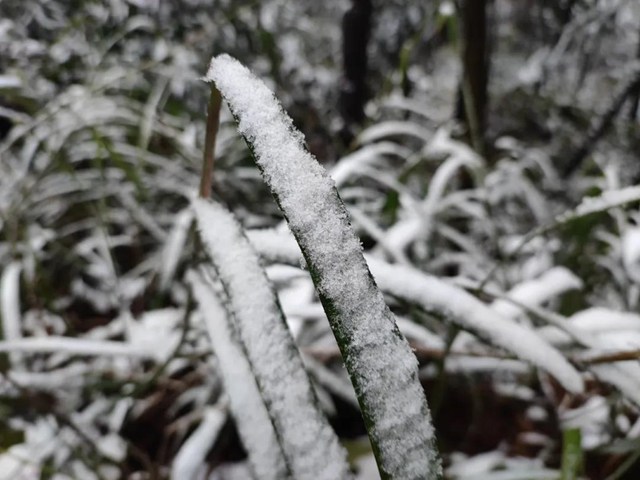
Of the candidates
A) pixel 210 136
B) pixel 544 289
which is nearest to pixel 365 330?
pixel 210 136

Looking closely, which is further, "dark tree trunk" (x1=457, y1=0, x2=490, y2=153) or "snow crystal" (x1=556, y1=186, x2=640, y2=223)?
"dark tree trunk" (x1=457, y1=0, x2=490, y2=153)

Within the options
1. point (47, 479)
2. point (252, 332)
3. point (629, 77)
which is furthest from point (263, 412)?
point (629, 77)

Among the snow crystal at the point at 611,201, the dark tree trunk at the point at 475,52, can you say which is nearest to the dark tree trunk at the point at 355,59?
the dark tree trunk at the point at 475,52

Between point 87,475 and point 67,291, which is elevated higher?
point 67,291

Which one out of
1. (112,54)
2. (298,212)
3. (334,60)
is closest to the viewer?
(298,212)

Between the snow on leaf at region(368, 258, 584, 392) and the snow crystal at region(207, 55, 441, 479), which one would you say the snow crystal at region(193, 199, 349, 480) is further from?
the snow on leaf at region(368, 258, 584, 392)

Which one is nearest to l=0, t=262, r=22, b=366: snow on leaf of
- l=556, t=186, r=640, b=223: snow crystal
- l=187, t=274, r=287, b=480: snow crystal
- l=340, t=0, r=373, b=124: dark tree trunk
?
l=187, t=274, r=287, b=480: snow crystal

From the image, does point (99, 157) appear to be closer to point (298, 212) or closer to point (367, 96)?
point (298, 212)
